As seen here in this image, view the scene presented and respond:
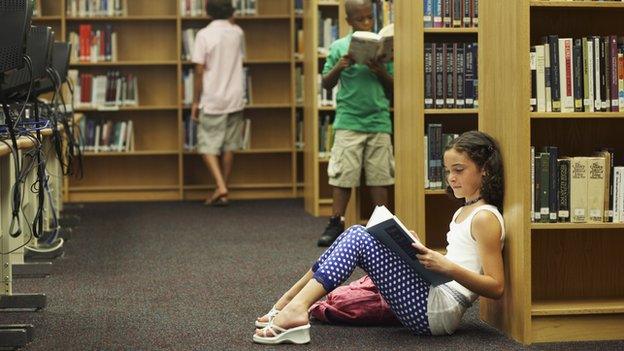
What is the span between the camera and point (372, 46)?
5820 mm

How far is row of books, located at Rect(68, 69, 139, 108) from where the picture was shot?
9.07 metres

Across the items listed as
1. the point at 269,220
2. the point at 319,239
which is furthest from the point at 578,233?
the point at 269,220

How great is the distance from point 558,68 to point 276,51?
A: 5.98 m

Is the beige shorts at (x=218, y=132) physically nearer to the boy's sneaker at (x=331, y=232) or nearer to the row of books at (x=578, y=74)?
the boy's sneaker at (x=331, y=232)

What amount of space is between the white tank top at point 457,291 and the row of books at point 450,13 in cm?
189

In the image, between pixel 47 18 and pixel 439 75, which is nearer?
pixel 439 75

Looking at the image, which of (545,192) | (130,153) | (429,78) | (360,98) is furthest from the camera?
(130,153)

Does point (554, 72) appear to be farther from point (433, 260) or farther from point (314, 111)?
point (314, 111)

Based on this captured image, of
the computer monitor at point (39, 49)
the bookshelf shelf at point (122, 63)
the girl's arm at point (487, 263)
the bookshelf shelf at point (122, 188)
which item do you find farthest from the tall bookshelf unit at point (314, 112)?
the girl's arm at point (487, 263)

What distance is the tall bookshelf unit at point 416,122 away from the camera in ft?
17.2

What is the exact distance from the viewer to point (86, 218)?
7945 millimetres

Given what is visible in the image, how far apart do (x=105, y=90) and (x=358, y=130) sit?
3517 mm

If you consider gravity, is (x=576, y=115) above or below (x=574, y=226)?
above

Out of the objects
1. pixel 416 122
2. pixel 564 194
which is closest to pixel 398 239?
pixel 564 194
